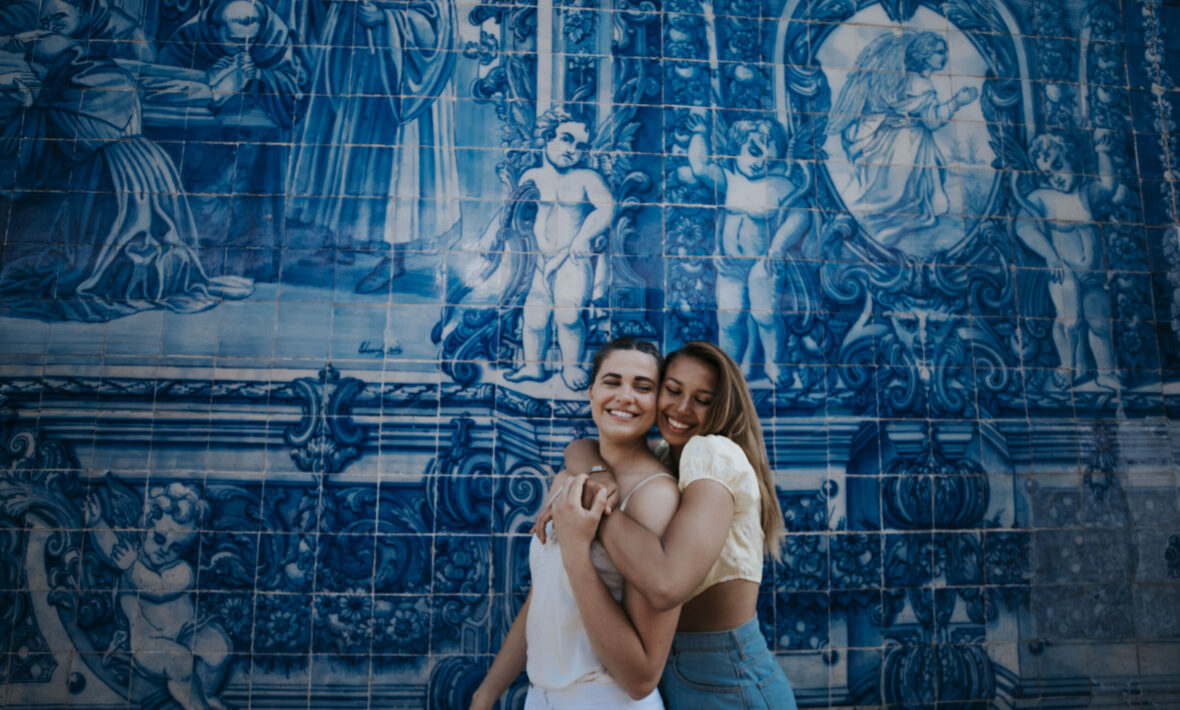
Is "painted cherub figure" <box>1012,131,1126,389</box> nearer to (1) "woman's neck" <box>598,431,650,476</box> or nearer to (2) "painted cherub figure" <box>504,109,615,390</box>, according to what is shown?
(2) "painted cherub figure" <box>504,109,615,390</box>

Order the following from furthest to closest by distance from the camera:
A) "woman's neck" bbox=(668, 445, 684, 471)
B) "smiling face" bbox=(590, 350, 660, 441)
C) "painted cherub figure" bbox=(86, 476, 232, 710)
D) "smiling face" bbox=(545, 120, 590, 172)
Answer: "smiling face" bbox=(545, 120, 590, 172)
"painted cherub figure" bbox=(86, 476, 232, 710)
"woman's neck" bbox=(668, 445, 684, 471)
"smiling face" bbox=(590, 350, 660, 441)

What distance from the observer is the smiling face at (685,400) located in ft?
5.20

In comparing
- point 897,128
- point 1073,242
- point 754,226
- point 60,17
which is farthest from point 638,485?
point 60,17

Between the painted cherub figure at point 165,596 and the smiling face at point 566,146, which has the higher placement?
the smiling face at point 566,146

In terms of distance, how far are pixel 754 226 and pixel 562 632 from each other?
1.55 meters

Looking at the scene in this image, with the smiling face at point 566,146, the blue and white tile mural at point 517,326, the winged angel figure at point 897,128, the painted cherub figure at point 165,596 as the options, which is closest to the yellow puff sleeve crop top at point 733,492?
the blue and white tile mural at point 517,326

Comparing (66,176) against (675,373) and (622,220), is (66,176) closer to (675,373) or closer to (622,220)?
(622,220)

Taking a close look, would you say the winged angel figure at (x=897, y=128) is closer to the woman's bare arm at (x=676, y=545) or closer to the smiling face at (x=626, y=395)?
the smiling face at (x=626, y=395)

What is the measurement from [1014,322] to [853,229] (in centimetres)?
68

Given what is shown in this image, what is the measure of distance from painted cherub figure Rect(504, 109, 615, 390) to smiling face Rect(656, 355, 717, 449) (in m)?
0.59

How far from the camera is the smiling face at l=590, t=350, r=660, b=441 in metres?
1.50

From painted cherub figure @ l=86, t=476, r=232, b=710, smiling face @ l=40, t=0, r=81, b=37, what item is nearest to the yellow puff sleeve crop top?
painted cherub figure @ l=86, t=476, r=232, b=710

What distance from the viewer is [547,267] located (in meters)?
2.23

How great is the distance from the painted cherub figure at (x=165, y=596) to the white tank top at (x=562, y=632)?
1233 millimetres
